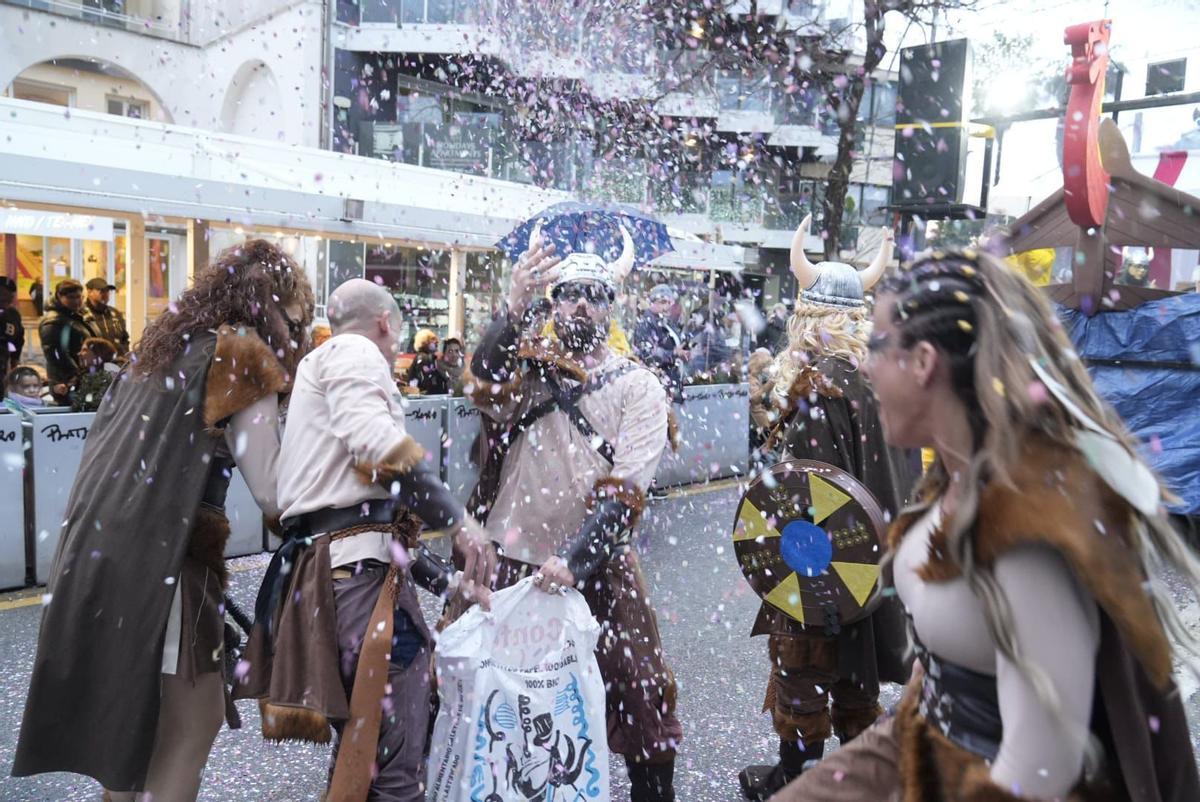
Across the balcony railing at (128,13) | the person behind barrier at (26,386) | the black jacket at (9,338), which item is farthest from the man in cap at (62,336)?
the balcony railing at (128,13)

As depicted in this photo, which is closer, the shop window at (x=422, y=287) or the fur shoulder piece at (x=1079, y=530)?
the fur shoulder piece at (x=1079, y=530)

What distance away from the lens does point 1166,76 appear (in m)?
10.2

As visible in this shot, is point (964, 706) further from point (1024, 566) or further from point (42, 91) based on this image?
point (42, 91)

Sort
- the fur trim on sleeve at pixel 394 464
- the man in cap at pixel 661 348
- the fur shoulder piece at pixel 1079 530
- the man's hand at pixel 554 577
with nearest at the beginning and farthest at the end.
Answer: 1. the fur shoulder piece at pixel 1079 530
2. the fur trim on sleeve at pixel 394 464
3. the man's hand at pixel 554 577
4. the man in cap at pixel 661 348

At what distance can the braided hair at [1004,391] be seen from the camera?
1.38 meters

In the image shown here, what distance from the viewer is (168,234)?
1688cm

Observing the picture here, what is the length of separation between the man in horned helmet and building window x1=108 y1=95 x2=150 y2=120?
18418 mm

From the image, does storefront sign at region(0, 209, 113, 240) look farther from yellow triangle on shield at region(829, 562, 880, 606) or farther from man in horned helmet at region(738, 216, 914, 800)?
yellow triangle on shield at region(829, 562, 880, 606)

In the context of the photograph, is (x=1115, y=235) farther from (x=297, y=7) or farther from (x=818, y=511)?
(x=297, y=7)

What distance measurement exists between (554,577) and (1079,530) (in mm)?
1596

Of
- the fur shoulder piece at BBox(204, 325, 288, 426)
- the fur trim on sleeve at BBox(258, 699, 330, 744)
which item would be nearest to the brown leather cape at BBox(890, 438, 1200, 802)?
the fur trim on sleeve at BBox(258, 699, 330, 744)

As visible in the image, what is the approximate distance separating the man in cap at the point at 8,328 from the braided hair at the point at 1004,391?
8.50m

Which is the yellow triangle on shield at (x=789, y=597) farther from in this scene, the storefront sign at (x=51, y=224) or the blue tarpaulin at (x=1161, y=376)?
the storefront sign at (x=51, y=224)

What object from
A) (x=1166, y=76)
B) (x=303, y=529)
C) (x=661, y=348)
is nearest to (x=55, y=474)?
(x=303, y=529)
